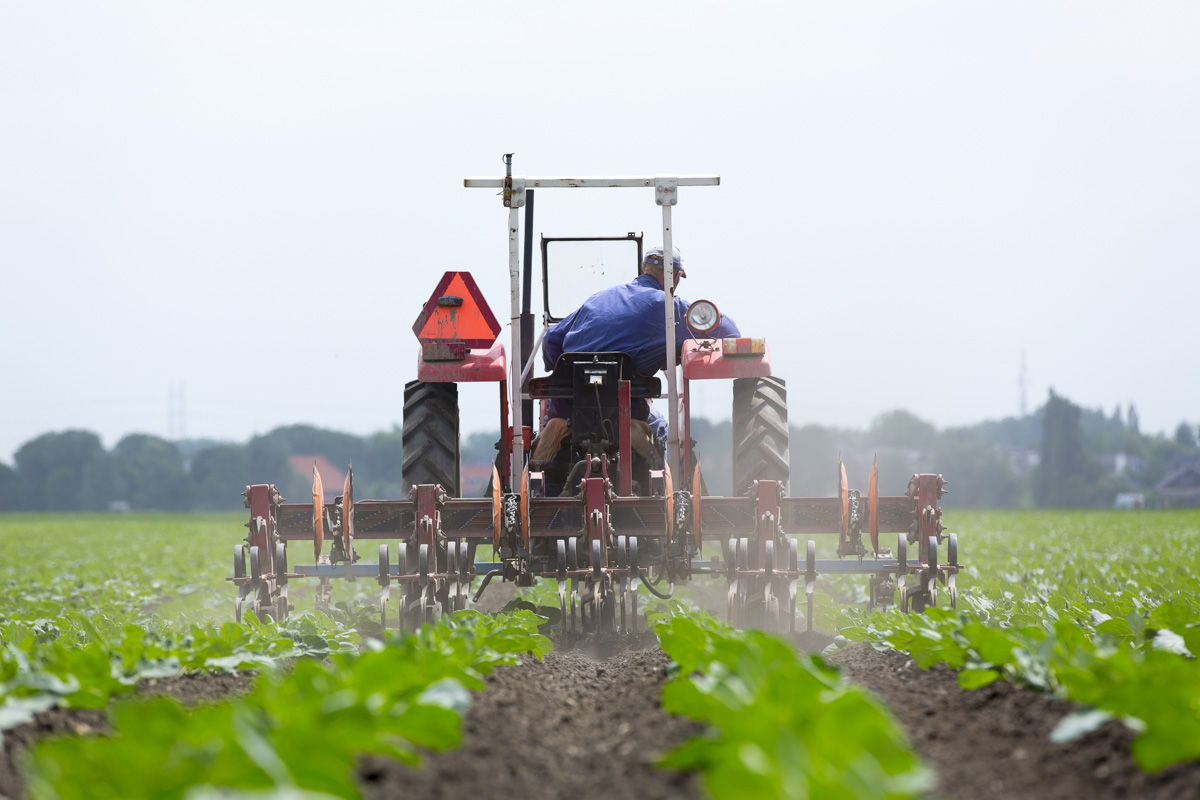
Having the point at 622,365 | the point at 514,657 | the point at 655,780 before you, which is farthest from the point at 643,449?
the point at 655,780

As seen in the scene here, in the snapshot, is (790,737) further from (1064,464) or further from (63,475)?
(63,475)

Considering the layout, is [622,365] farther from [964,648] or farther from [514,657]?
[964,648]

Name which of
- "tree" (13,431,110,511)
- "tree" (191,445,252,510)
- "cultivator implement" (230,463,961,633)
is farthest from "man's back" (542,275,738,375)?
"tree" (13,431,110,511)

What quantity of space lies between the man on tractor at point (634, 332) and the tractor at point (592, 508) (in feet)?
0.43

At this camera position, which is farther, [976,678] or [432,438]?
[432,438]

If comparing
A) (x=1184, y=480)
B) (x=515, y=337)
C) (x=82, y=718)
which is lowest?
(x=1184, y=480)

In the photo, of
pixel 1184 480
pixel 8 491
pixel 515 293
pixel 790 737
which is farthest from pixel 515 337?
pixel 1184 480

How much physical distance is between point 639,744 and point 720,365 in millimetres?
3538

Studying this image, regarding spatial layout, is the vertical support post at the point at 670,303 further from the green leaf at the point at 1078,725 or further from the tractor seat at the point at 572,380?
the green leaf at the point at 1078,725

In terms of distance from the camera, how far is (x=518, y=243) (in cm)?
610

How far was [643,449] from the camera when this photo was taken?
668 centimetres

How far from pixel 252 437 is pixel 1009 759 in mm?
82016

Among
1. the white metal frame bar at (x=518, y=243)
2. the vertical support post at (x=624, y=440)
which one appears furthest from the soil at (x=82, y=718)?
the vertical support post at (x=624, y=440)

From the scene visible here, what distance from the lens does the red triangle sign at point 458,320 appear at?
21.1 feet
